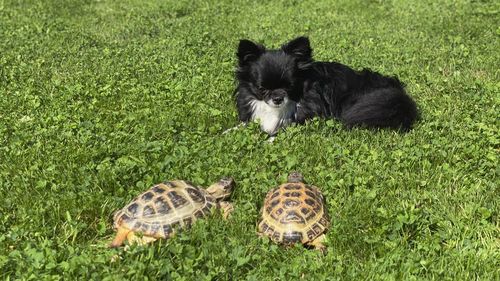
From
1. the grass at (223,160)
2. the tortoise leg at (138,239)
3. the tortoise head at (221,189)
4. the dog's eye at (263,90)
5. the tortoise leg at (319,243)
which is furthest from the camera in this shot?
the dog's eye at (263,90)

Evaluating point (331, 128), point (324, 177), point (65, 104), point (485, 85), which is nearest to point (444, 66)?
point (485, 85)

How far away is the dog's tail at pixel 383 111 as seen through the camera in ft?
19.9

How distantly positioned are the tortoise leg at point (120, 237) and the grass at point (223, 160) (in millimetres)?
115

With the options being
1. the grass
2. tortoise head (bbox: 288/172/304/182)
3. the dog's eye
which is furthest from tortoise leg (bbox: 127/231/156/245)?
the dog's eye

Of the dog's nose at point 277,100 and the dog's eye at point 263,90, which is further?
the dog's eye at point 263,90

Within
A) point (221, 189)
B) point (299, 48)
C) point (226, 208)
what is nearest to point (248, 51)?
point (299, 48)

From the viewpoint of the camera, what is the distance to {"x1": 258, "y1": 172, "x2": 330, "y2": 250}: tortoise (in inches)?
157

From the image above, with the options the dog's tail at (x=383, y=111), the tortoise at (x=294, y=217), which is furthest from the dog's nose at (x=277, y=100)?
the tortoise at (x=294, y=217)

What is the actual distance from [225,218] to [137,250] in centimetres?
91

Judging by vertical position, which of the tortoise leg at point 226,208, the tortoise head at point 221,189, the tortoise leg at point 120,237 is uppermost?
the tortoise leg at point 120,237

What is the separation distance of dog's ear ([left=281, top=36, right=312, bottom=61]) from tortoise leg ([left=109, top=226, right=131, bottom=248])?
3295 mm

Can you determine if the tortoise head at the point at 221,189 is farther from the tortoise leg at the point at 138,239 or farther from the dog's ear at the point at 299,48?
the dog's ear at the point at 299,48

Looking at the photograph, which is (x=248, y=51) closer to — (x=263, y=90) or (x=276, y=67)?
(x=276, y=67)

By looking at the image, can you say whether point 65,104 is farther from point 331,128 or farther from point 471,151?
point 471,151
